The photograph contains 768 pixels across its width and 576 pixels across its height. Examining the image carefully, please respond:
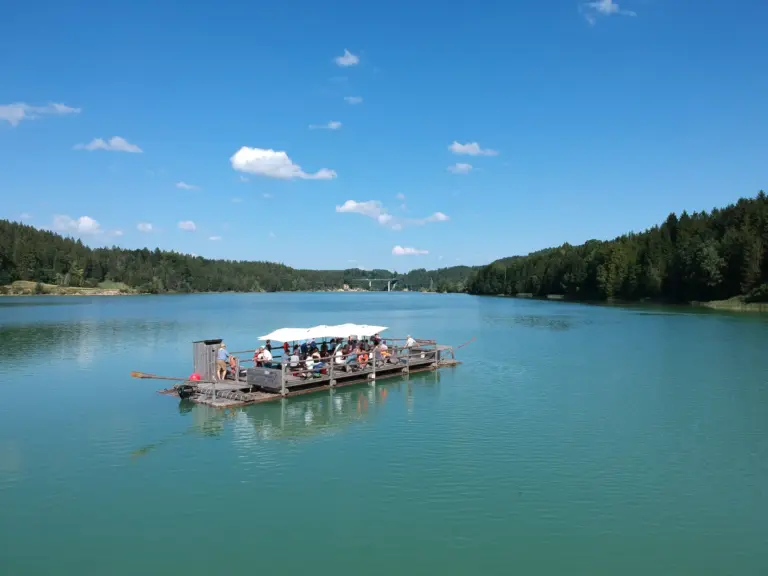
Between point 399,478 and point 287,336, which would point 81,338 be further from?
point 399,478

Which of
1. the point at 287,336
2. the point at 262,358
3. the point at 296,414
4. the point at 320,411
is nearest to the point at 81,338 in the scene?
the point at 262,358

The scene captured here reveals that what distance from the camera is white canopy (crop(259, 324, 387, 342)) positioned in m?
33.2

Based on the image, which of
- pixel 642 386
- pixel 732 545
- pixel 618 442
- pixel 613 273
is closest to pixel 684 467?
pixel 618 442

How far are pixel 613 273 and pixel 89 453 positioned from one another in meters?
138

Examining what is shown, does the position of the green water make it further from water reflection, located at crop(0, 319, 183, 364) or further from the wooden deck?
water reflection, located at crop(0, 319, 183, 364)

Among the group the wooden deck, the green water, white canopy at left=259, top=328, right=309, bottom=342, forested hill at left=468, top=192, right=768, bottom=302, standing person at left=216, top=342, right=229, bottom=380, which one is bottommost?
the green water

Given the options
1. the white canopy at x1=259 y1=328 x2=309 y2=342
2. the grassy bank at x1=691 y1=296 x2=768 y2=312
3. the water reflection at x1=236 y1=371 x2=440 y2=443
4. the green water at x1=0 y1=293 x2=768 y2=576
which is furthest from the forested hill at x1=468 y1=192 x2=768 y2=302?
the white canopy at x1=259 y1=328 x2=309 y2=342

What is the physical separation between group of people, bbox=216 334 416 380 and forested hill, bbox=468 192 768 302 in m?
85.6

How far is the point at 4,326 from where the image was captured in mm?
73188

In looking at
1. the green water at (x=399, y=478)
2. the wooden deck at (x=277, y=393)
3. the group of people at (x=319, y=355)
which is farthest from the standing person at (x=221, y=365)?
the green water at (x=399, y=478)

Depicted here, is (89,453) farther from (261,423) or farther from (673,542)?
(673,542)

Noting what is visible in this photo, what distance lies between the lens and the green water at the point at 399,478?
13781 mm

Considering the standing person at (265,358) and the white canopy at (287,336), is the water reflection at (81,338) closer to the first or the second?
the standing person at (265,358)

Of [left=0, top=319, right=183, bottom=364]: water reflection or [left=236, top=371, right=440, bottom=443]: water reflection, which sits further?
[left=0, top=319, right=183, bottom=364]: water reflection
